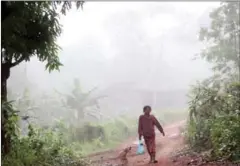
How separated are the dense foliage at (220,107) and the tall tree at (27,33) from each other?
394cm

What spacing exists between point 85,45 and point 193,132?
42.7 m

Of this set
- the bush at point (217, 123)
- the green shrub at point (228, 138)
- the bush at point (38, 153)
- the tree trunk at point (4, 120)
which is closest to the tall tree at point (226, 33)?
the bush at point (217, 123)

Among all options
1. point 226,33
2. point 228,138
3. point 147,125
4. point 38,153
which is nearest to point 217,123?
point 228,138

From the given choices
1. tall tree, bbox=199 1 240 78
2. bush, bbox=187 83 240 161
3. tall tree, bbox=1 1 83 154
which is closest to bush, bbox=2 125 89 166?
tall tree, bbox=1 1 83 154

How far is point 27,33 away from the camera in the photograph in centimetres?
881

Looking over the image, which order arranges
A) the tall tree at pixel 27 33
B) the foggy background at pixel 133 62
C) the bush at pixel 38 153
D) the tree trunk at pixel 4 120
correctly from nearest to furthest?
the tall tree at pixel 27 33 → the tree trunk at pixel 4 120 → the bush at pixel 38 153 → the foggy background at pixel 133 62

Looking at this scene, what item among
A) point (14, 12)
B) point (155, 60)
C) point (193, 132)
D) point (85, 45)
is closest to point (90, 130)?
point (193, 132)

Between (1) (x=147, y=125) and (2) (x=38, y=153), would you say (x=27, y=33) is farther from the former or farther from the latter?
(1) (x=147, y=125)

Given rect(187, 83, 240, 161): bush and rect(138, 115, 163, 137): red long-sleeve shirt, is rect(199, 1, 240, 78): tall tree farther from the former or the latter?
rect(138, 115, 163, 137): red long-sleeve shirt

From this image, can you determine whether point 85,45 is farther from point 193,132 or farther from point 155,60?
point 193,132

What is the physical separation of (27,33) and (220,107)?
5957 millimetres

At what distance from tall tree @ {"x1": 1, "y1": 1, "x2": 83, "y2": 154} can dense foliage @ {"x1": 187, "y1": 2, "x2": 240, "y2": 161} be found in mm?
3937

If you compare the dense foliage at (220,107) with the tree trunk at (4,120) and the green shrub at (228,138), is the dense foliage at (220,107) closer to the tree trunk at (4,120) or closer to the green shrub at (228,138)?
the green shrub at (228,138)

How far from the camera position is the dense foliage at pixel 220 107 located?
9.33 meters
